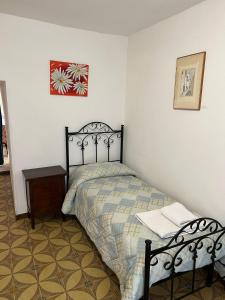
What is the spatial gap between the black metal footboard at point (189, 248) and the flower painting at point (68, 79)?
6.99 feet

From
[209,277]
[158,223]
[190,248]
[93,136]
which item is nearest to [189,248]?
[190,248]

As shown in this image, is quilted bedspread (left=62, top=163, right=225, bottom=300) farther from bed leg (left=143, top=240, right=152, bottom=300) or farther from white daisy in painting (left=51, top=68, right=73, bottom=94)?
white daisy in painting (left=51, top=68, right=73, bottom=94)

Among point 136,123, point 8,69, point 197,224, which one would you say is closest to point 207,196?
point 197,224

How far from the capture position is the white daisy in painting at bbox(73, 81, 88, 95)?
119 inches

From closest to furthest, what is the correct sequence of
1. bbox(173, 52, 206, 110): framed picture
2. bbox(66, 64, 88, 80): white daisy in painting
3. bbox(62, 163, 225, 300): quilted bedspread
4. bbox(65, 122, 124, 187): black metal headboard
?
bbox(62, 163, 225, 300): quilted bedspread → bbox(173, 52, 206, 110): framed picture → bbox(66, 64, 88, 80): white daisy in painting → bbox(65, 122, 124, 187): black metal headboard

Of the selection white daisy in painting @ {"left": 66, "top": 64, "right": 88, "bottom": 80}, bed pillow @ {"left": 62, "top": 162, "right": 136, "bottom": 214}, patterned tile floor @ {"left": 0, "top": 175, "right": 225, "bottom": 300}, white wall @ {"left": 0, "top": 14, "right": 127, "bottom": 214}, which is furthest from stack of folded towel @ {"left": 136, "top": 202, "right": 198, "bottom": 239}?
white daisy in painting @ {"left": 66, "top": 64, "right": 88, "bottom": 80}

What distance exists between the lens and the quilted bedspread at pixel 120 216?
162 cm

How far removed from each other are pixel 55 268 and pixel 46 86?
2.04m

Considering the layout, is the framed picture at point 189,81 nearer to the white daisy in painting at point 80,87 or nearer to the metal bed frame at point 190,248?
the metal bed frame at point 190,248

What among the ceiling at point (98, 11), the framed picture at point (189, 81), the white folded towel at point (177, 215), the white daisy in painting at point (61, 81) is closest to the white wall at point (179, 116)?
the framed picture at point (189, 81)

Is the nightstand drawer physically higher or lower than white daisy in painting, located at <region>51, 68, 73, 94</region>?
lower

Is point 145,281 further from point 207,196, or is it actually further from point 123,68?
point 123,68

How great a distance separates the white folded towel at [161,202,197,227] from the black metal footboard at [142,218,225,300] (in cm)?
6

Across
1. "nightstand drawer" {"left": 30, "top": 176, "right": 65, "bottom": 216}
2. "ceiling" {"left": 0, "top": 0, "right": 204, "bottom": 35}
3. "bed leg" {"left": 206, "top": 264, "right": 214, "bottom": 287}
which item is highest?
"ceiling" {"left": 0, "top": 0, "right": 204, "bottom": 35}
